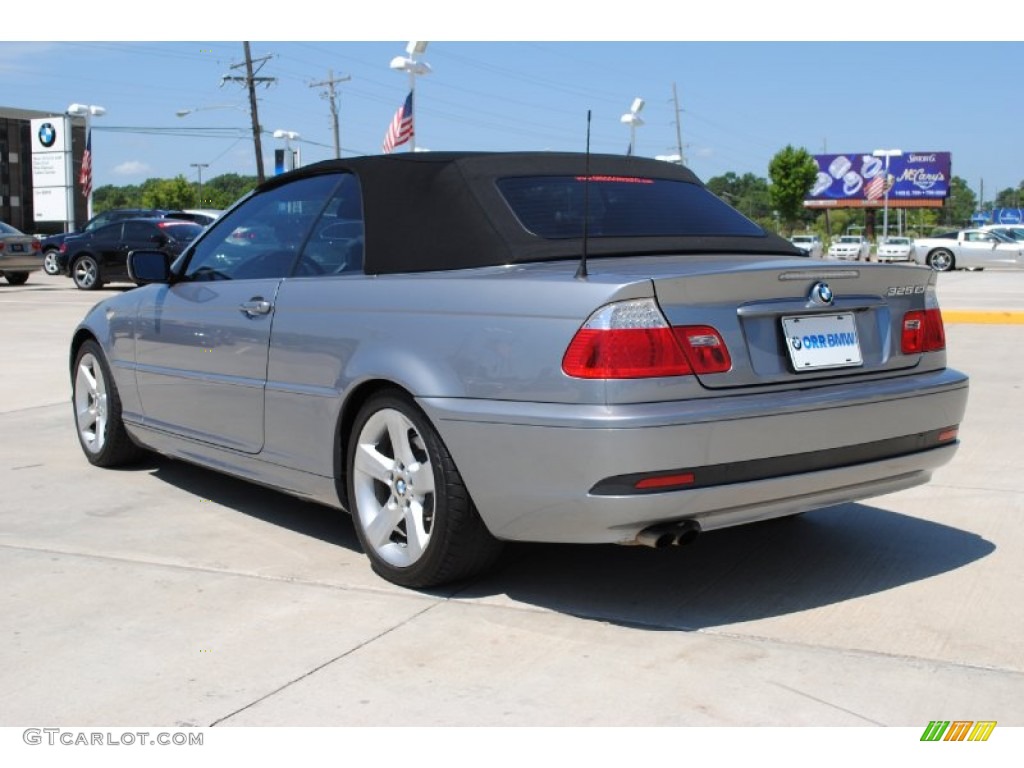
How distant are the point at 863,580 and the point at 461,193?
1.97 meters

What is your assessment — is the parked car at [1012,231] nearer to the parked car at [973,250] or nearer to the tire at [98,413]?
the parked car at [973,250]


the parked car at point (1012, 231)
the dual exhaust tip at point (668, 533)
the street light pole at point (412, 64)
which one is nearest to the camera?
the dual exhaust tip at point (668, 533)

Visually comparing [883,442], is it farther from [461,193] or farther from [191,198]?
[191,198]

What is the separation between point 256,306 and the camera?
485cm

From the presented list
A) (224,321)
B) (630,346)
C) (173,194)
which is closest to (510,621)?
(630,346)

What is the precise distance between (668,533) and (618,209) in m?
1.46

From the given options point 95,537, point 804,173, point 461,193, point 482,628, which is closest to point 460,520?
point 482,628

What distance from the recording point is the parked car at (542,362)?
357cm

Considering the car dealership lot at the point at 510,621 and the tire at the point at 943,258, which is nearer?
the car dealership lot at the point at 510,621

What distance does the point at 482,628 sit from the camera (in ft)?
12.4

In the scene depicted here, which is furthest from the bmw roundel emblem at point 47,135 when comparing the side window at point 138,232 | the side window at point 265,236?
the side window at point 265,236

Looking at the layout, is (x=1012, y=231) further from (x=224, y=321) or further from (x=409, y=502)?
(x=409, y=502)

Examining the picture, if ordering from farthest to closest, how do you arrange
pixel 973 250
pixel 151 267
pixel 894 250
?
pixel 894 250
pixel 973 250
pixel 151 267
